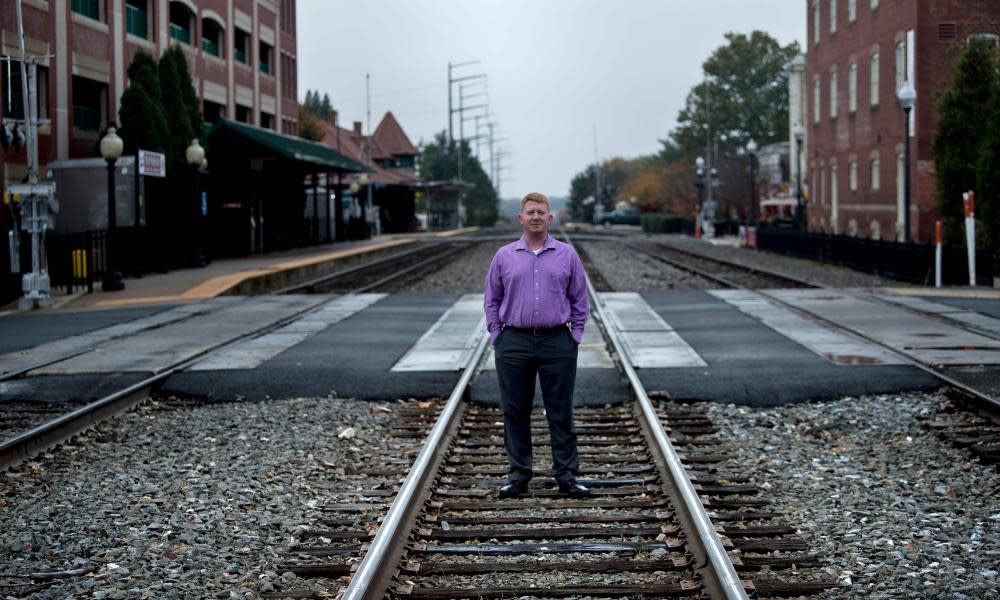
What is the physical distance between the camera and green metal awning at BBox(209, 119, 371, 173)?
3839 cm

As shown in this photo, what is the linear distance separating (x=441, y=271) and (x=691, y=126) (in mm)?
94661

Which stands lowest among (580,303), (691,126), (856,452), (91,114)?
(856,452)

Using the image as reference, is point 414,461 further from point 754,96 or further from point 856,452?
point 754,96

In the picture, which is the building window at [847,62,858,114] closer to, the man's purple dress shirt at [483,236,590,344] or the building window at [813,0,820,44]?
the building window at [813,0,820,44]

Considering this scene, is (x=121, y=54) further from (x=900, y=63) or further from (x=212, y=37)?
(x=900, y=63)

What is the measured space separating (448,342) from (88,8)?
19.9 metres

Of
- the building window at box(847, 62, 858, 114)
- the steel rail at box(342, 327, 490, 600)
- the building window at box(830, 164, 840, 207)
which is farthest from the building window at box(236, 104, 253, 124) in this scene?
the steel rail at box(342, 327, 490, 600)

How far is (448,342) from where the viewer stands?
16.6 metres

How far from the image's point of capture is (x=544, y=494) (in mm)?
7988

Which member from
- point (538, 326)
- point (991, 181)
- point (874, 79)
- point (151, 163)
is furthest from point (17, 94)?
point (874, 79)

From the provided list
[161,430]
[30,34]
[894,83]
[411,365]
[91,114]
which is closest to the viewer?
[161,430]

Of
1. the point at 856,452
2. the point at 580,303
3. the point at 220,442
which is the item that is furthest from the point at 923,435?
the point at 220,442

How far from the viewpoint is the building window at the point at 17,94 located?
2708 cm

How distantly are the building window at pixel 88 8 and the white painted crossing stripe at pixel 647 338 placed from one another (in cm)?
1651
